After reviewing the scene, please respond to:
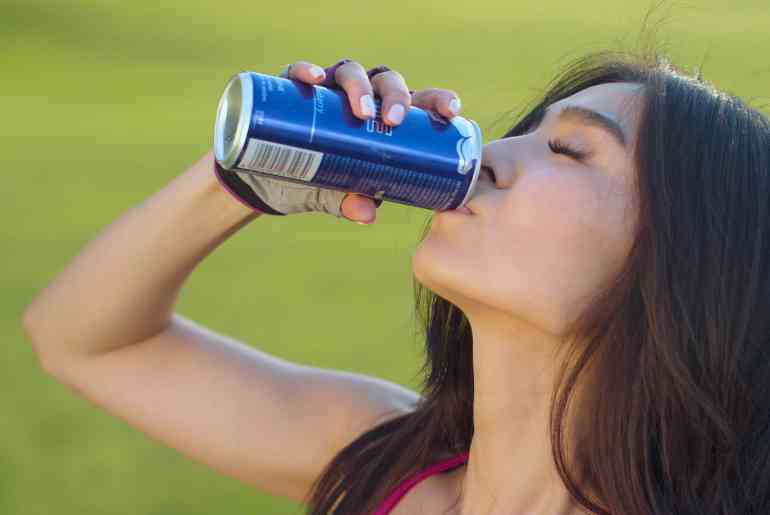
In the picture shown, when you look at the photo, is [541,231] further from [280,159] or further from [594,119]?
[280,159]

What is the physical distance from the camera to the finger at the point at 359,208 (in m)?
1.12

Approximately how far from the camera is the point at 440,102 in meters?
1.08

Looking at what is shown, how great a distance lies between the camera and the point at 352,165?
3.31 ft

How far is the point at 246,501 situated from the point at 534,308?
3.93 feet

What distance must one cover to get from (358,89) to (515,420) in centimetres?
39

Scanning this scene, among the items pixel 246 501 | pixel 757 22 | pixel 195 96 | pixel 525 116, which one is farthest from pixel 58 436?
pixel 757 22

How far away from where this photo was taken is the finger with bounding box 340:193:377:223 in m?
1.12

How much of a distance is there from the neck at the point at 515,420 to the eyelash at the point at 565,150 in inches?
7.1

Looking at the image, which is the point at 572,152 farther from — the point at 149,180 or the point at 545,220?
the point at 149,180

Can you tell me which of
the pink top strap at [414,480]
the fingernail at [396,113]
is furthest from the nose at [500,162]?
the pink top strap at [414,480]

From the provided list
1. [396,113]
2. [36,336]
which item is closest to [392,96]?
[396,113]

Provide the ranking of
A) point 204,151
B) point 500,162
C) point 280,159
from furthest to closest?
point 204,151 < point 500,162 < point 280,159

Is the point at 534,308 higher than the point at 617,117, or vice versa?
the point at 617,117

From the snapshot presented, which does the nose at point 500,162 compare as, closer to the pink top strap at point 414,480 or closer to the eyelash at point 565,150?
the eyelash at point 565,150
